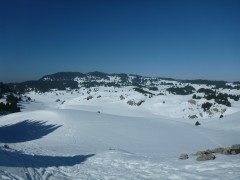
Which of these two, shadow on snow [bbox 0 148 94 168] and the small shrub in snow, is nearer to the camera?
shadow on snow [bbox 0 148 94 168]

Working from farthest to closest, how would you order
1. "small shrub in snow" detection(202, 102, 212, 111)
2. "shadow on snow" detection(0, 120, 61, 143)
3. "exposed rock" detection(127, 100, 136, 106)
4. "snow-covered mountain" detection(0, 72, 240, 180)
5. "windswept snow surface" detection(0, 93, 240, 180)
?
"exposed rock" detection(127, 100, 136, 106) → "small shrub in snow" detection(202, 102, 212, 111) → "shadow on snow" detection(0, 120, 61, 143) → "snow-covered mountain" detection(0, 72, 240, 180) → "windswept snow surface" detection(0, 93, 240, 180)

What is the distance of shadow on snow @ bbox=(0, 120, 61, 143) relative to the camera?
36.4 metres

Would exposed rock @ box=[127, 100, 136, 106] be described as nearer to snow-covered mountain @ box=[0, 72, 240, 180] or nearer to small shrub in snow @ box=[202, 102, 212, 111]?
snow-covered mountain @ box=[0, 72, 240, 180]

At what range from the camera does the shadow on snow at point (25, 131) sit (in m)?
36.4

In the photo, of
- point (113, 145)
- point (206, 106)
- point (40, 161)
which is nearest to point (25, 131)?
point (113, 145)

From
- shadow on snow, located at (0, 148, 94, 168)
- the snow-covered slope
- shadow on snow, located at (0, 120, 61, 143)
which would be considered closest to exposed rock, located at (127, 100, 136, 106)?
the snow-covered slope

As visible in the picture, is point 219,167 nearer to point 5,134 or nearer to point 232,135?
point 232,135

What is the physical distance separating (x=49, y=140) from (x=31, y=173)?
1725cm

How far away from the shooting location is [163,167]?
1864cm

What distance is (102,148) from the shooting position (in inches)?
1179

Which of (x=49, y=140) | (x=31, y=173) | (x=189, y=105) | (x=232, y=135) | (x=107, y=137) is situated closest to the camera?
(x=31, y=173)

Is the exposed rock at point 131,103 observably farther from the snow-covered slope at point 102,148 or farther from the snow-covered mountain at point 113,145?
the snow-covered slope at point 102,148

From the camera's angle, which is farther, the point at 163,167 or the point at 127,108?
the point at 127,108

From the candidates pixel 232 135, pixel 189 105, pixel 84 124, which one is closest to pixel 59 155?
pixel 84 124
